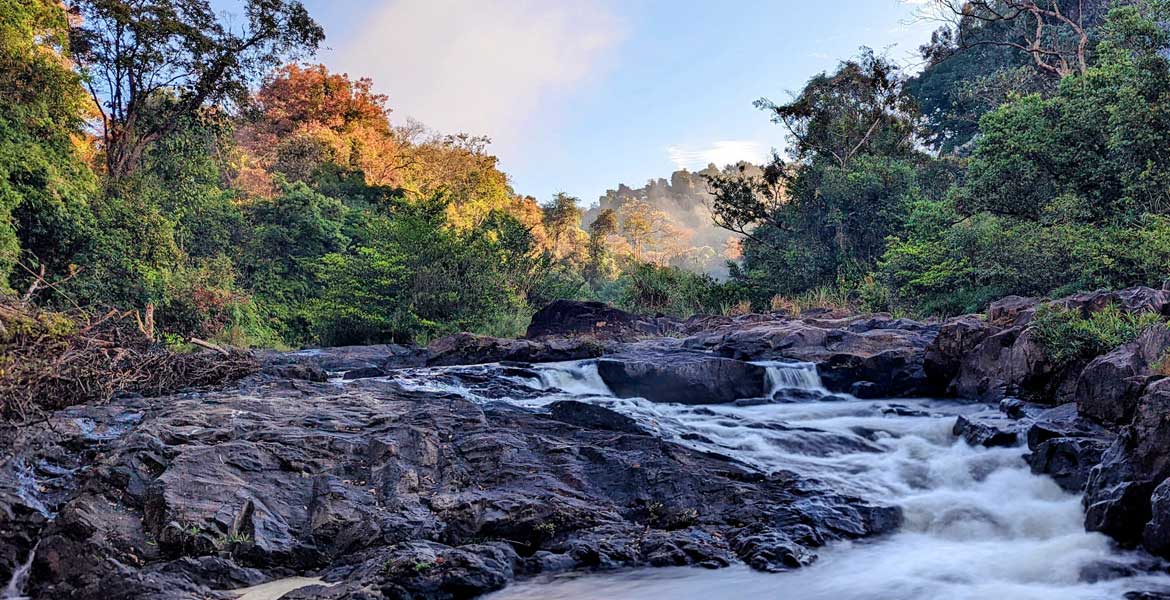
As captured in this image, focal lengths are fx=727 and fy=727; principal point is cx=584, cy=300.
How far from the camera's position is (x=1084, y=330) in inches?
334

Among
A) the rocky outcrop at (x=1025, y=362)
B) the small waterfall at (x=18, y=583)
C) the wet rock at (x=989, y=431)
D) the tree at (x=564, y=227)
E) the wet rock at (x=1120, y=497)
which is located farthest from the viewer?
the tree at (x=564, y=227)

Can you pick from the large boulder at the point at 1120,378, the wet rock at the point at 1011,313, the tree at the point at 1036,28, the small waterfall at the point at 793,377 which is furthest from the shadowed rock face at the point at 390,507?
the tree at the point at 1036,28

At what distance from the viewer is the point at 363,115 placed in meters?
39.6

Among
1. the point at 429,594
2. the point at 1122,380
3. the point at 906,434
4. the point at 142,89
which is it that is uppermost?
the point at 142,89

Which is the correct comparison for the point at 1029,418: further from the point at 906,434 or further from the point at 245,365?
the point at 245,365

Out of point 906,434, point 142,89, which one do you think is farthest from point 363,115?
point 906,434

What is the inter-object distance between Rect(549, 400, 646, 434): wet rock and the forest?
6.20 meters

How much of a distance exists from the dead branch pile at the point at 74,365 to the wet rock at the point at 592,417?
480 cm

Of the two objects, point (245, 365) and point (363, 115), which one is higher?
point (363, 115)

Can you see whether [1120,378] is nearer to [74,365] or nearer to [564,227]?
[74,365]

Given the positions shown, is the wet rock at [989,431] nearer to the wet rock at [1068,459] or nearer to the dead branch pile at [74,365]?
the wet rock at [1068,459]

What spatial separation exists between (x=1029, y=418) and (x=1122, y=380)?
55.9 inches

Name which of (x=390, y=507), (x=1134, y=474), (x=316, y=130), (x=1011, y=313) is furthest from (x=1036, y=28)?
(x=316, y=130)

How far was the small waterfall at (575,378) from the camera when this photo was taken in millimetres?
11156
